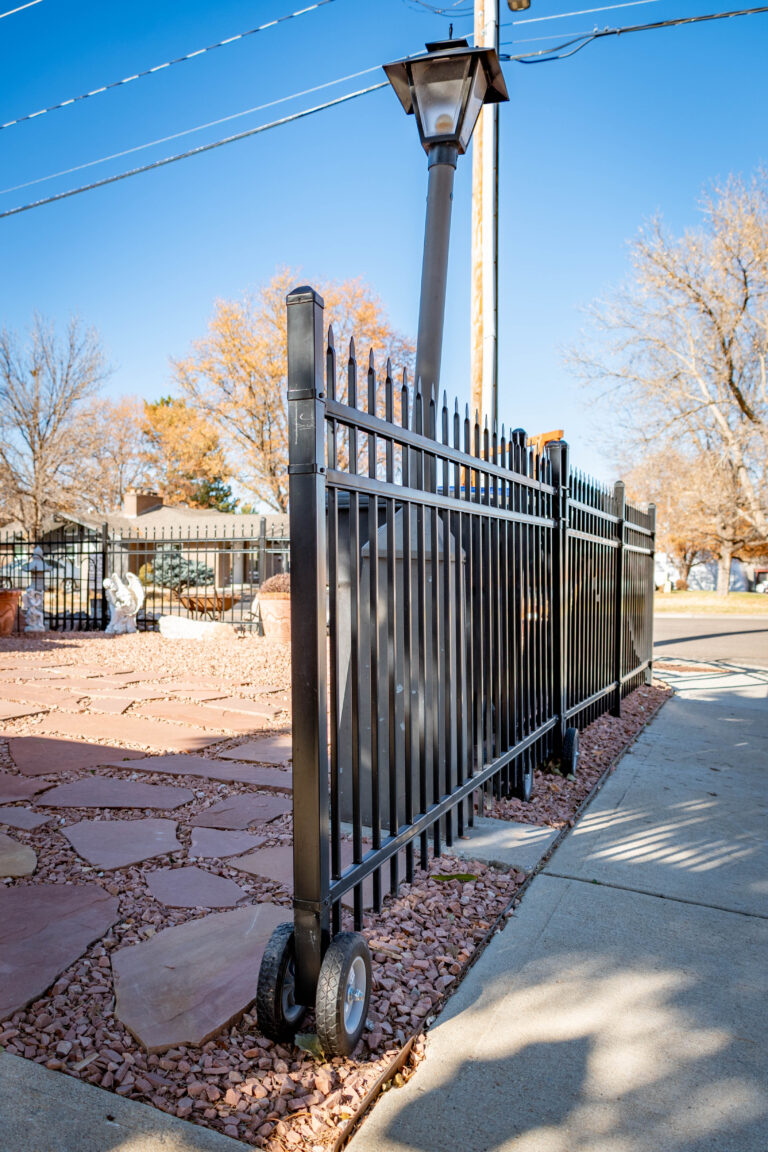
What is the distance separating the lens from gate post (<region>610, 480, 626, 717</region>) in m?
6.11

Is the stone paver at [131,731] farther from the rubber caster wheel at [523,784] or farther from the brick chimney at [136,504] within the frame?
the brick chimney at [136,504]

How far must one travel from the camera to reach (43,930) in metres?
2.28

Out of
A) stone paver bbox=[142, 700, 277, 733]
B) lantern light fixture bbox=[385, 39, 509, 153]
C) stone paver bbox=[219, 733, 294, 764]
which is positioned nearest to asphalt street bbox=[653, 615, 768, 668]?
stone paver bbox=[142, 700, 277, 733]

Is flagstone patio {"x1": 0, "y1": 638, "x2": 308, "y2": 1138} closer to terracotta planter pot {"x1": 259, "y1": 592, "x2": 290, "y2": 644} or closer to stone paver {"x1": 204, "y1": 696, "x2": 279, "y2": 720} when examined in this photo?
stone paver {"x1": 204, "y1": 696, "x2": 279, "y2": 720}

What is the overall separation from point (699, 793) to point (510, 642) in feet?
4.74

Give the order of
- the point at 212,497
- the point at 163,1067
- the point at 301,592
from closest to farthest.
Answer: the point at 163,1067
the point at 301,592
the point at 212,497

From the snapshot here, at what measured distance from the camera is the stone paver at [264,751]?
4.42 metres

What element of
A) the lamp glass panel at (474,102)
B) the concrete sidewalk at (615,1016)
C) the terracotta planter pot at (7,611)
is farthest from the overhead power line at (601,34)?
the terracotta planter pot at (7,611)

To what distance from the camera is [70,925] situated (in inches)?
91.3

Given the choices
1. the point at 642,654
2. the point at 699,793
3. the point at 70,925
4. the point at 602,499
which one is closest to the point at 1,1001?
the point at 70,925

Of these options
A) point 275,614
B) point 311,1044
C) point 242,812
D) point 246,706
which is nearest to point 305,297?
point 311,1044

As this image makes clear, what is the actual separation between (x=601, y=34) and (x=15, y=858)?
35.0 ft

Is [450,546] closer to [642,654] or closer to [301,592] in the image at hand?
[301,592]

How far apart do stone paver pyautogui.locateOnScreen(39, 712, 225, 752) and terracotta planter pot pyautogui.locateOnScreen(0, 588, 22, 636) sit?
8013mm
